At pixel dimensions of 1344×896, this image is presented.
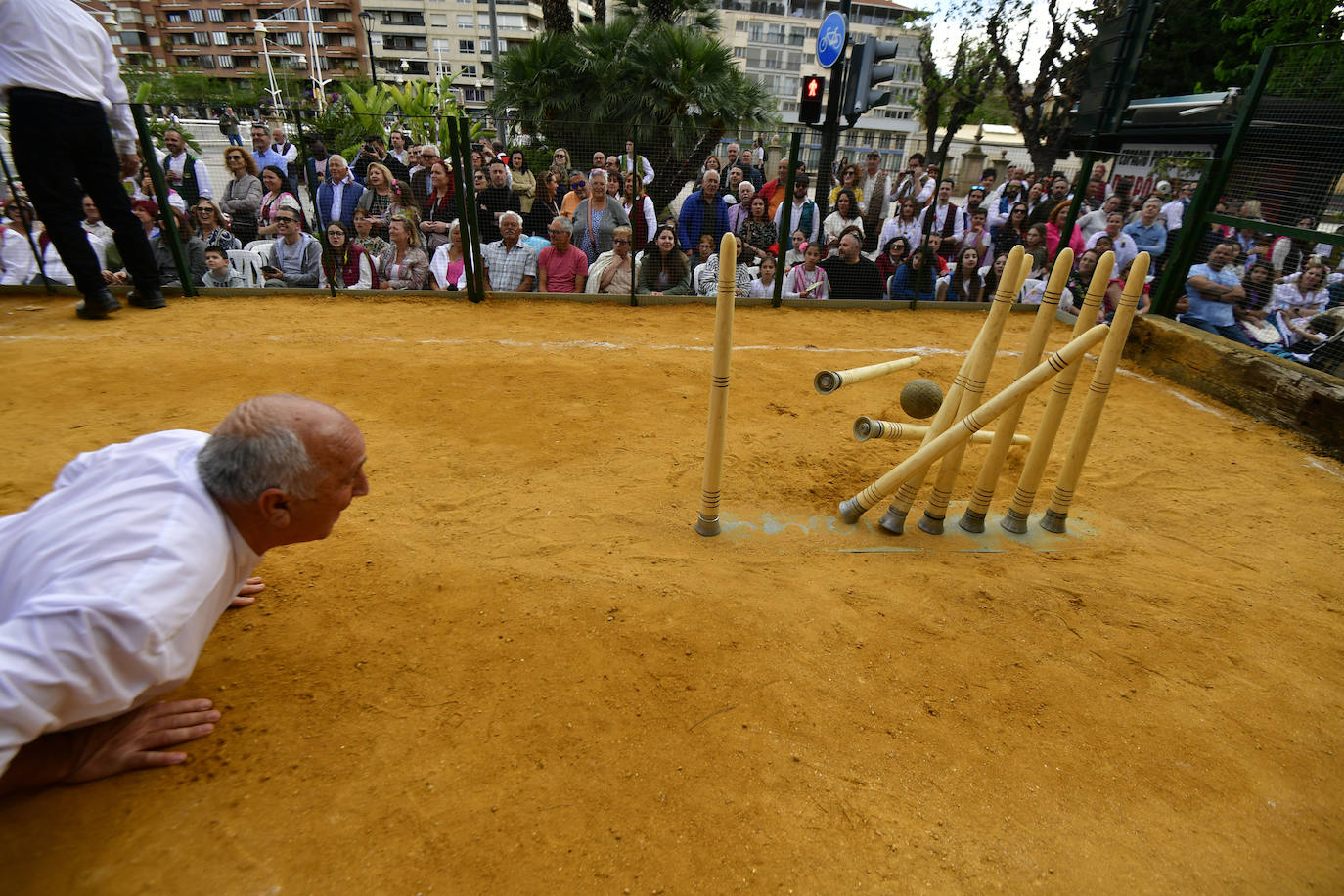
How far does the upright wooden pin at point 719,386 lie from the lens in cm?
267

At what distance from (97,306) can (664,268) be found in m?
5.81

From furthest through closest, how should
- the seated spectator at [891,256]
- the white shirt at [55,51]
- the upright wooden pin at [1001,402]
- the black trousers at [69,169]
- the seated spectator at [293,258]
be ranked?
the seated spectator at [891,256]
the seated spectator at [293,258]
the black trousers at [69,169]
the white shirt at [55,51]
the upright wooden pin at [1001,402]

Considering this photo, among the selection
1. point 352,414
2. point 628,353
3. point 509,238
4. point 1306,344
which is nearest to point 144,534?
point 352,414

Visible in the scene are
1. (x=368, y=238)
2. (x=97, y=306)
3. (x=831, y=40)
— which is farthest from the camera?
(x=831, y=40)

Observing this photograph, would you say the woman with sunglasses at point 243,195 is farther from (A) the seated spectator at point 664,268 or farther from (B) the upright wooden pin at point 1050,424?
(B) the upright wooden pin at point 1050,424

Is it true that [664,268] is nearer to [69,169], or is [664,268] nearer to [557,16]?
[69,169]

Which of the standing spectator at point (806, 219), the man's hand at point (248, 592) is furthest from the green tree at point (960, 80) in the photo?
the man's hand at point (248, 592)

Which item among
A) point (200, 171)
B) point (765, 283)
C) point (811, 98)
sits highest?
point (811, 98)

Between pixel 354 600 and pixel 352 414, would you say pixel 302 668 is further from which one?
pixel 352 414

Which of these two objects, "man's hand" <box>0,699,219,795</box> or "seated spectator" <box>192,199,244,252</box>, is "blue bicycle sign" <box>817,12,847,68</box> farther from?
"man's hand" <box>0,699,219,795</box>

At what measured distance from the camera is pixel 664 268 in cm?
847

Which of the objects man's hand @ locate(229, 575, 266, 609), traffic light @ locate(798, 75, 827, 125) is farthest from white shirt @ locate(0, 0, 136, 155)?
traffic light @ locate(798, 75, 827, 125)

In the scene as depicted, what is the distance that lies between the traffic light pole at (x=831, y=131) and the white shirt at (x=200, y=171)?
8230 millimetres

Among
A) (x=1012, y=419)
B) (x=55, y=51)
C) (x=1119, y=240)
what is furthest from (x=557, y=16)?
(x=1012, y=419)
